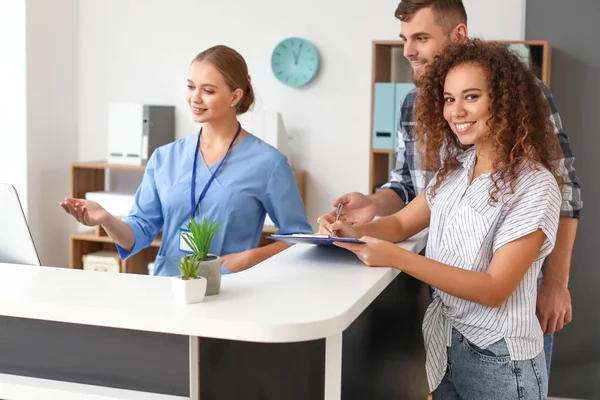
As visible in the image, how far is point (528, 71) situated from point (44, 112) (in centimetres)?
360

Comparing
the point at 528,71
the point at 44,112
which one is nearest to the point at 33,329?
the point at 528,71

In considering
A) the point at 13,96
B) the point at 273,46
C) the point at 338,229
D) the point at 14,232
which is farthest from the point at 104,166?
the point at 338,229

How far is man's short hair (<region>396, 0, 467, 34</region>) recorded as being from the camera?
2385 millimetres

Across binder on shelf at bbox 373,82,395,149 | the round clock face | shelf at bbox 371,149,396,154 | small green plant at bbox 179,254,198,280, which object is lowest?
small green plant at bbox 179,254,198,280

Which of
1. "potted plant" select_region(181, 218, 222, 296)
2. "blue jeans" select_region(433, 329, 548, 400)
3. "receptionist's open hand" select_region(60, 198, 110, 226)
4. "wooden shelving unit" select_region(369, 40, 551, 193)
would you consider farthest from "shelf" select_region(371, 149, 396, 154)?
"potted plant" select_region(181, 218, 222, 296)

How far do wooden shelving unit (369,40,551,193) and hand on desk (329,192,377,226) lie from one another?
181 cm

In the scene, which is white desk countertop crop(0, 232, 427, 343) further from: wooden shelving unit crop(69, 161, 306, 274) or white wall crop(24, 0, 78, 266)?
white wall crop(24, 0, 78, 266)

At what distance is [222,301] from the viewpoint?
1480 millimetres

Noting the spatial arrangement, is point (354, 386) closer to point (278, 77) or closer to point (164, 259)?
point (164, 259)

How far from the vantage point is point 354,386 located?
1718mm

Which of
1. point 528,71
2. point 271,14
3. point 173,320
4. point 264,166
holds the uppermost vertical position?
point 271,14

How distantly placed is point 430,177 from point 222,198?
2.17ft

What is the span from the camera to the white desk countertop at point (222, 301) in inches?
52.9

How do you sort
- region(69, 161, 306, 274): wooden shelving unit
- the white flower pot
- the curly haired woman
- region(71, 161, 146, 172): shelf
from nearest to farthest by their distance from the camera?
the white flower pot → the curly haired woman → region(71, 161, 146, 172): shelf → region(69, 161, 306, 274): wooden shelving unit
